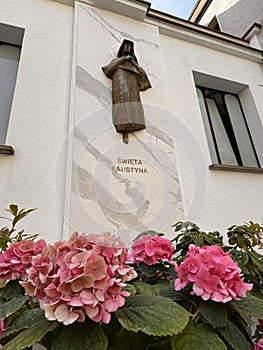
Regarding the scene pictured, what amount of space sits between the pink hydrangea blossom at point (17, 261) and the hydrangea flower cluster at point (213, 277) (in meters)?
0.32

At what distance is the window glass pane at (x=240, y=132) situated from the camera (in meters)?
2.12

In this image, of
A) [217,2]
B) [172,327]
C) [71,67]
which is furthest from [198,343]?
[217,2]

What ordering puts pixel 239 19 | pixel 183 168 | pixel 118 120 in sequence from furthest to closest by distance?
pixel 239 19
pixel 183 168
pixel 118 120

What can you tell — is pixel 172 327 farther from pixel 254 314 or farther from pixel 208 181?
pixel 208 181

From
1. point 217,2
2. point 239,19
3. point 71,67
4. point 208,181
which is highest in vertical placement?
point 217,2

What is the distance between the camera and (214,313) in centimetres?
42

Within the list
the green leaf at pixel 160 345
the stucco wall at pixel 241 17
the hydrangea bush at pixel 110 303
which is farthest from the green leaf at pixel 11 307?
the stucco wall at pixel 241 17

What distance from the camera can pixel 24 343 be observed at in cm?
32

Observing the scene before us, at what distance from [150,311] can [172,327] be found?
5cm

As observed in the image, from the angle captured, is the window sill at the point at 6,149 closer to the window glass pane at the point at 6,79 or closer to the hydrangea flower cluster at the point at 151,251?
the window glass pane at the point at 6,79

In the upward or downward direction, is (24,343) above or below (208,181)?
below

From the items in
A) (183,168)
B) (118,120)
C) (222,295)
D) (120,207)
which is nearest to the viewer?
(222,295)

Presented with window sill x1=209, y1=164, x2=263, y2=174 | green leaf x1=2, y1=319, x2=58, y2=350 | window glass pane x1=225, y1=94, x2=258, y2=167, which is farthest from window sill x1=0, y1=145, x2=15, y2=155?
window glass pane x1=225, y1=94, x2=258, y2=167

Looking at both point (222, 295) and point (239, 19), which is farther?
point (239, 19)
